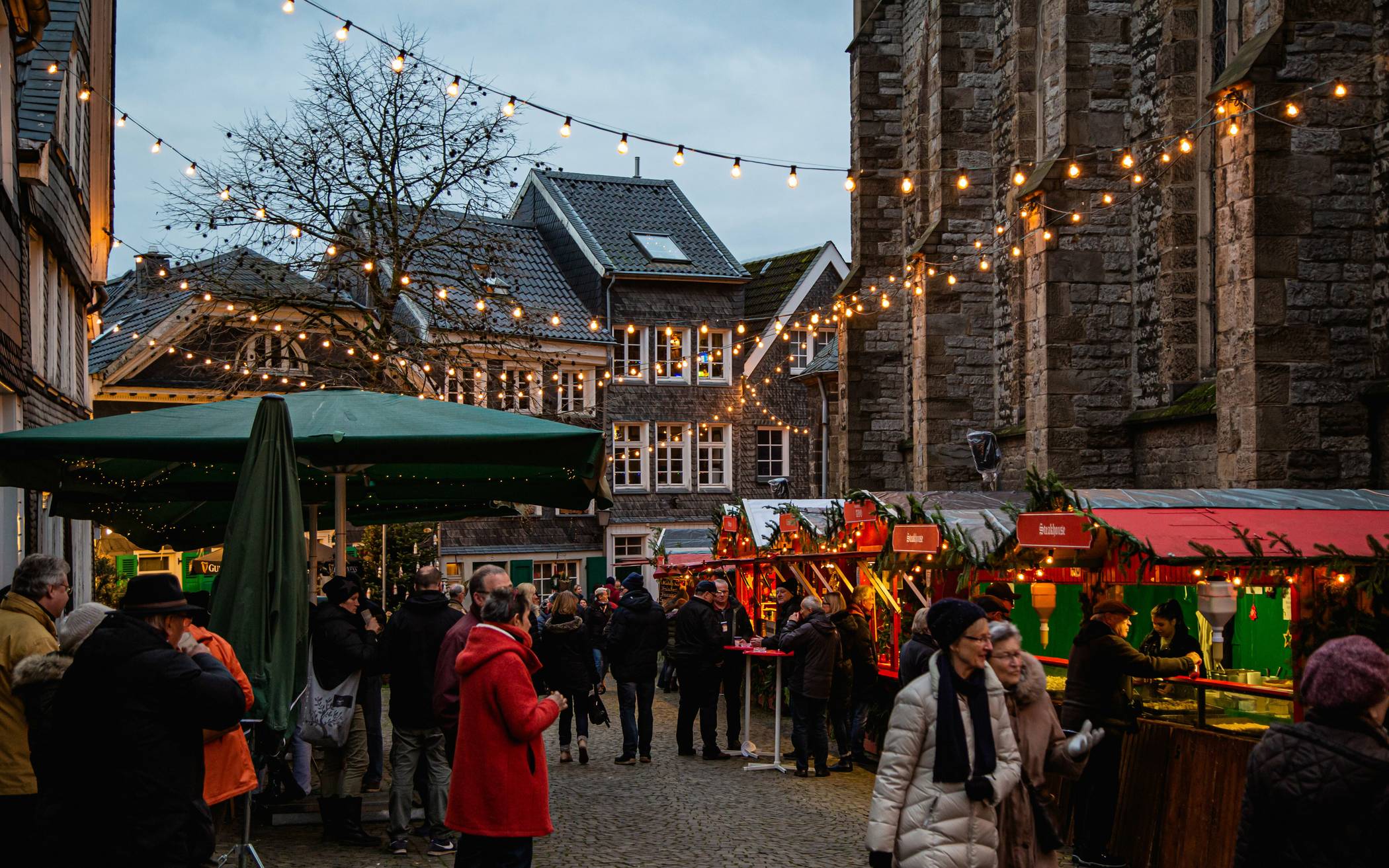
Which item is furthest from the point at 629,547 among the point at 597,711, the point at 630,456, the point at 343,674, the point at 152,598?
the point at 152,598

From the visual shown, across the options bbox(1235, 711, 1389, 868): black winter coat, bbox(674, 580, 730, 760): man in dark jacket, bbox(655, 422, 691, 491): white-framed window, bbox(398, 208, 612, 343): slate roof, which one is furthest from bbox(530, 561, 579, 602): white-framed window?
bbox(1235, 711, 1389, 868): black winter coat

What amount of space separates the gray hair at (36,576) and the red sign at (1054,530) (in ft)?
18.4

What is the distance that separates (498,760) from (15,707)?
2123 millimetres

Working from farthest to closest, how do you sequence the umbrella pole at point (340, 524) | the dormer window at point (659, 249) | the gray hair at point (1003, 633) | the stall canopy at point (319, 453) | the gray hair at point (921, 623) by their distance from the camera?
the dormer window at point (659, 249) → the umbrella pole at point (340, 524) → the gray hair at point (921, 623) → the stall canopy at point (319, 453) → the gray hair at point (1003, 633)

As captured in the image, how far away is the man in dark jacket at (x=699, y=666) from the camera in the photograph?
13.6m

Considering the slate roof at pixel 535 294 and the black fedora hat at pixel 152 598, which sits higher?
the slate roof at pixel 535 294

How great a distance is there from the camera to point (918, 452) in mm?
22828

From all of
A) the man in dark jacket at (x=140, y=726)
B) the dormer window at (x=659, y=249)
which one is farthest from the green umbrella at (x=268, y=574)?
the dormer window at (x=659, y=249)

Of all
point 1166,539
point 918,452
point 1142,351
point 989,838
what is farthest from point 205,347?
point 989,838

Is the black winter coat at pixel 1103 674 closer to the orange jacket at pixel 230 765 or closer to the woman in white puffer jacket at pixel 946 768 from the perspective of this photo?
the woman in white puffer jacket at pixel 946 768

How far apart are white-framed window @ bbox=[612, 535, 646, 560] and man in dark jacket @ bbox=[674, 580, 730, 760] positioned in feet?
89.0

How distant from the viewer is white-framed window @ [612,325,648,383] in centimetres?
4119

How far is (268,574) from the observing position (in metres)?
6.77

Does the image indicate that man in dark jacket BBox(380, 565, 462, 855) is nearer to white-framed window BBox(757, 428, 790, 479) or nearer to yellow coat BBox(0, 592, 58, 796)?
yellow coat BBox(0, 592, 58, 796)
